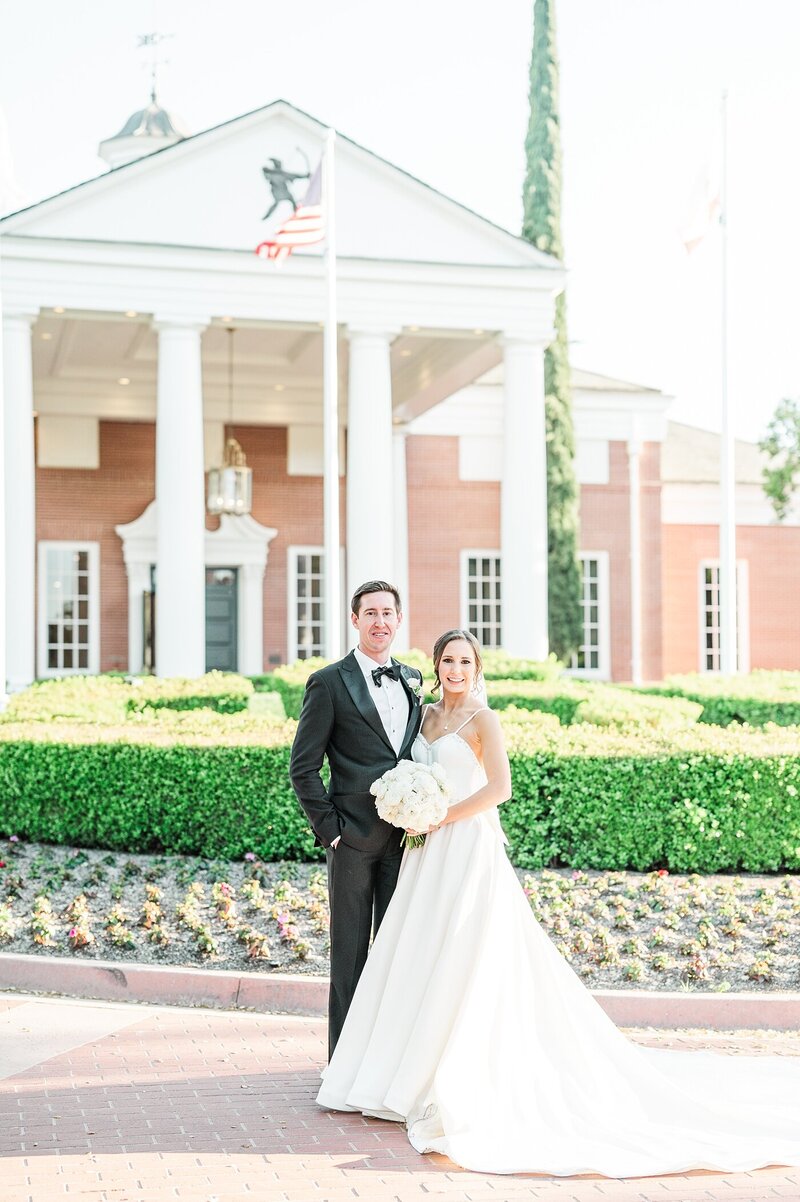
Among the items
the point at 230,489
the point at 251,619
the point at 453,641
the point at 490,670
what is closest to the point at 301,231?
the point at 230,489

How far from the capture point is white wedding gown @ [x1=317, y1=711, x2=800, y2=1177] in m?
5.02

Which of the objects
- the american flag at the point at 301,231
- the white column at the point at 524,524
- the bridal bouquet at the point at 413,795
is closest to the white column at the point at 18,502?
the american flag at the point at 301,231

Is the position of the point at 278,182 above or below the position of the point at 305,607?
above

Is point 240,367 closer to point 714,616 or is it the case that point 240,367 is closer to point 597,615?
point 597,615

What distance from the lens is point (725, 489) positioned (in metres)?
22.0

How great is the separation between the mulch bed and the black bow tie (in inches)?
100

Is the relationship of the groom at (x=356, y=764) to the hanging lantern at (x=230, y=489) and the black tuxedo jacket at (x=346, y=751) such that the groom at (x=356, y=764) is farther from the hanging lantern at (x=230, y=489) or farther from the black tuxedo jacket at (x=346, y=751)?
the hanging lantern at (x=230, y=489)

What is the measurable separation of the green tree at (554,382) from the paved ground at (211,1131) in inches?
875

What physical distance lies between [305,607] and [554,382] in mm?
7100

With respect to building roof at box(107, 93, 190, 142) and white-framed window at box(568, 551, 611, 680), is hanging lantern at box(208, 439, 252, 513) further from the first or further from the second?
building roof at box(107, 93, 190, 142)

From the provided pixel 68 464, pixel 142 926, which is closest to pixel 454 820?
pixel 142 926

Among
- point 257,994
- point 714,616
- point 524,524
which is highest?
point 524,524

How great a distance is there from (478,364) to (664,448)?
396 inches

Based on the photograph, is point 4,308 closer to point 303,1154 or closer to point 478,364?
point 478,364
